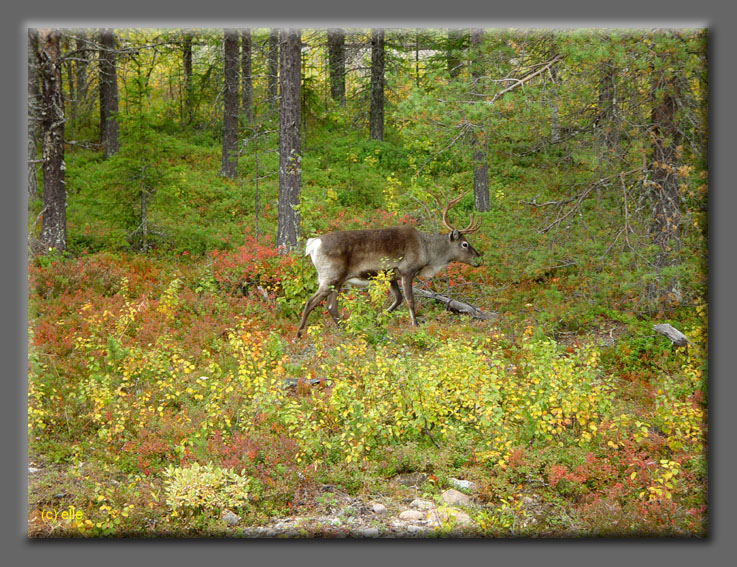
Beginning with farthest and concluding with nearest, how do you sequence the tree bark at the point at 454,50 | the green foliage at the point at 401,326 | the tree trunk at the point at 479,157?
the tree trunk at the point at 479,157
the tree bark at the point at 454,50
the green foliage at the point at 401,326

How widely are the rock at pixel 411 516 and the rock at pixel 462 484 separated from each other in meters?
0.41

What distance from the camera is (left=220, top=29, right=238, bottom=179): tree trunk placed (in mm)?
9406

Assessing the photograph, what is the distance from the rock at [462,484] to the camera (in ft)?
18.5

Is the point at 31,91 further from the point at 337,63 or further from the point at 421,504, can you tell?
the point at 421,504

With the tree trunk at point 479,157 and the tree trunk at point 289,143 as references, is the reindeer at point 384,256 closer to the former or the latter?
the tree trunk at point 479,157

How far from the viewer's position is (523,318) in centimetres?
798

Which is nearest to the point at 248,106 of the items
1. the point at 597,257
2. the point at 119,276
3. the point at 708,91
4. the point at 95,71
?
the point at 95,71

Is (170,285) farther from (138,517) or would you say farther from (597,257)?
(597,257)

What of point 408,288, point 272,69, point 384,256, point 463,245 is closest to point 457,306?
point 408,288

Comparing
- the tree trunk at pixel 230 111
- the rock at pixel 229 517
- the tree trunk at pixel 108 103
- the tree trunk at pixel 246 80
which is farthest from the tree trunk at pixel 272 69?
the rock at pixel 229 517

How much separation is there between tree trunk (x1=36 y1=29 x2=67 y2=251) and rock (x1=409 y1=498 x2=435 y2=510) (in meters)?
5.12

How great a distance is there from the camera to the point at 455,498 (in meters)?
5.56

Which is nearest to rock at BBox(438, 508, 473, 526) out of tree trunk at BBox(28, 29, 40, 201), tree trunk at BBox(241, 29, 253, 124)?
tree trunk at BBox(28, 29, 40, 201)

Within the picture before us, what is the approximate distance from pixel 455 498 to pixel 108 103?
8.20 m
